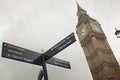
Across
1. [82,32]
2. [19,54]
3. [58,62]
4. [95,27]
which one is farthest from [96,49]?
[19,54]

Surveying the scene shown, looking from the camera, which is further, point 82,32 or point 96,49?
point 82,32

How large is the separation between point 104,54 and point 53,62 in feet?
111

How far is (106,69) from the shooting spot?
36.0 metres

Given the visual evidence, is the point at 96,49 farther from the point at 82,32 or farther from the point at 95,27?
the point at 95,27

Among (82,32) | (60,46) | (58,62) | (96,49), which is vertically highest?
(82,32)

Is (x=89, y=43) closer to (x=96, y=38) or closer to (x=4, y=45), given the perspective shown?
(x=96, y=38)

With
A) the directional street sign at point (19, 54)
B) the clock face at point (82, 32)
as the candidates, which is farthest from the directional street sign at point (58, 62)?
the clock face at point (82, 32)

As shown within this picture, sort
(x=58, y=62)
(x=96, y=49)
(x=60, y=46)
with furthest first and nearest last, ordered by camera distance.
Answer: (x=96, y=49), (x=58, y=62), (x=60, y=46)

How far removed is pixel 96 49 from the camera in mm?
39188

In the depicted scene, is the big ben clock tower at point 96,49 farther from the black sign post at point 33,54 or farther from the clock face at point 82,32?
the black sign post at point 33,54

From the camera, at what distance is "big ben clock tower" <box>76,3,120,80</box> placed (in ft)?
120

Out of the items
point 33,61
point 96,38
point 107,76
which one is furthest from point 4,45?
point 96,38

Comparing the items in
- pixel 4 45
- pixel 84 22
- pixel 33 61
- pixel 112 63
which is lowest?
pixel 33 61

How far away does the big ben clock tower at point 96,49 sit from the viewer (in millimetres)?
36688
